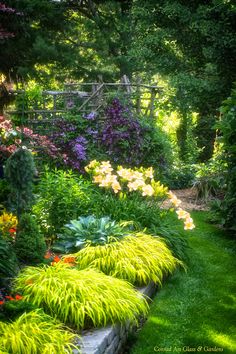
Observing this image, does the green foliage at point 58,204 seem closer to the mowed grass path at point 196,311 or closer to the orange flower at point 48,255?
the orange flower at point 48,255

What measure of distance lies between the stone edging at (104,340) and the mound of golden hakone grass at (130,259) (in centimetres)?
68

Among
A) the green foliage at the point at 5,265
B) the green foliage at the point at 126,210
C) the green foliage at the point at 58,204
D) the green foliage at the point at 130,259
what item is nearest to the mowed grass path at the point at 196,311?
the green foliage at the point at 130,259

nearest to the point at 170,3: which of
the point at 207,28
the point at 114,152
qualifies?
the point at 207,28

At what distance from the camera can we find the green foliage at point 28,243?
5105 millimetres

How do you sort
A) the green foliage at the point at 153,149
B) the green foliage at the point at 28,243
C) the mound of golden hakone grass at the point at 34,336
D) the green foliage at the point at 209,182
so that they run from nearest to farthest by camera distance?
the mound of golden hakone grass at the point at 34,336 < the green foliage at the point at 28,243 < the green foliage at the point at 209,182 < the green foliage at the point at 153,149

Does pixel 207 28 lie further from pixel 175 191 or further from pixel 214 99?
pixel 175 191

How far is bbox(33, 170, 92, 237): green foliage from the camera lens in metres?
6.22

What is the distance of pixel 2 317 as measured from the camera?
3.51 metres

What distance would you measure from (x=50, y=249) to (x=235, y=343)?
253cm

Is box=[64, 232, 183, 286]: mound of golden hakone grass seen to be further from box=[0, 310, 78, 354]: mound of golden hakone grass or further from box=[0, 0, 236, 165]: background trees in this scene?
box=[0, 0, 236, 165]: background trees

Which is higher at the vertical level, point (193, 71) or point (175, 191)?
point (193, 71)

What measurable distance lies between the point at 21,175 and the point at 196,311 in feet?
8.20

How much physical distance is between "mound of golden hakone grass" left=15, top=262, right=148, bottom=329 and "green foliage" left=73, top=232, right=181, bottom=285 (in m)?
0.47

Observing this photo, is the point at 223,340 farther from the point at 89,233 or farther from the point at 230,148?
the point at 230,148
